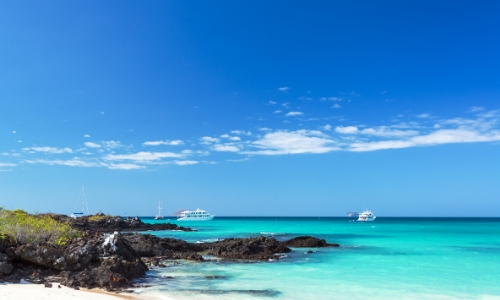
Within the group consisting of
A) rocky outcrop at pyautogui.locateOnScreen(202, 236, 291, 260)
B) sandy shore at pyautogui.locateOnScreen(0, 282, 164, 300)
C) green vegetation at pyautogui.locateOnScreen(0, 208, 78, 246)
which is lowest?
sandy shore at pyautogui.locateOnScreen(0, 282, 164, 300)

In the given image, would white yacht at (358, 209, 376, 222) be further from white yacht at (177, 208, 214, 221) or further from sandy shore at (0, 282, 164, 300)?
sandy shore at (0, 282, 164, 300)

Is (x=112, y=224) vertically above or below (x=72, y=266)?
above

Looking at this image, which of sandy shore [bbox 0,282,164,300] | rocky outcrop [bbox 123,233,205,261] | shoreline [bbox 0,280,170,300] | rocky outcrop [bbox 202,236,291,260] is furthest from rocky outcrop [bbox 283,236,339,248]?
sandy shore [bbox 0,282,164,300]

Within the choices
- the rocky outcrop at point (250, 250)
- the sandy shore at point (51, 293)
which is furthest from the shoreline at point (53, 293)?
the rocky outcrop at point (250, 250)

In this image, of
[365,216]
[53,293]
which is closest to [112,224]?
[53,293]

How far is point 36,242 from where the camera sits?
20.7 metres

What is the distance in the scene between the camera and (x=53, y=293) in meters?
13.6

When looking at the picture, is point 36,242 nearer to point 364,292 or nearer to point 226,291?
point 226,291

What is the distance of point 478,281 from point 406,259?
317 inches

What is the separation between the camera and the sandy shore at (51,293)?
12.8m

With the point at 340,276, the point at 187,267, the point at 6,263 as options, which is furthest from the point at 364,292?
the point at 6,263

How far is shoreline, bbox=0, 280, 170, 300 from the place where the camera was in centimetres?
1285

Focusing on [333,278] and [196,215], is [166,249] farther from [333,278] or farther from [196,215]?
[196,215]

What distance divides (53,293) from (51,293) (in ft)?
0.21
